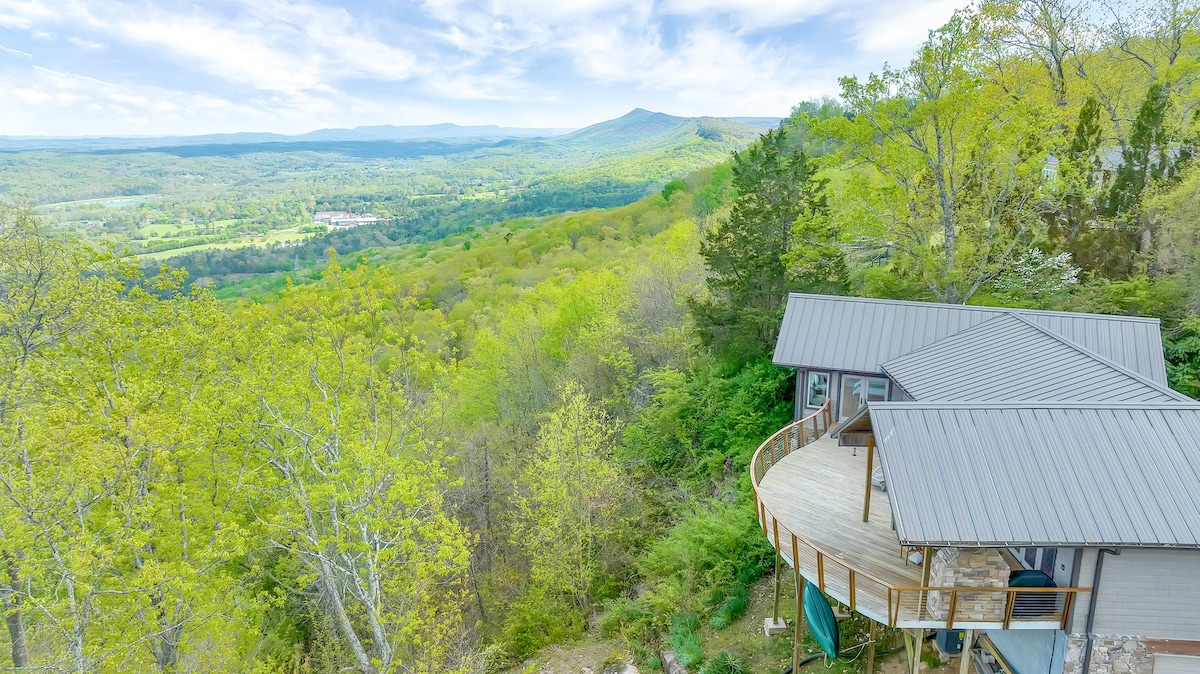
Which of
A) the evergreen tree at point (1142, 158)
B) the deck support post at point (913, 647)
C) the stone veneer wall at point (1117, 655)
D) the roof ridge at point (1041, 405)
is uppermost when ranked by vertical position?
the evergreen tree at point (1142, 158)

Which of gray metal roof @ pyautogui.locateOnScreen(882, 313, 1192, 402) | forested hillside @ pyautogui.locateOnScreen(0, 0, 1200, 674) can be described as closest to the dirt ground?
forested hillside @ pyautogui.locateOnScreen(0, 0, 1200, 674)

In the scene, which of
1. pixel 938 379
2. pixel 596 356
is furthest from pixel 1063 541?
pixel 596 356

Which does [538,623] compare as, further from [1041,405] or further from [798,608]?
[1041,405]

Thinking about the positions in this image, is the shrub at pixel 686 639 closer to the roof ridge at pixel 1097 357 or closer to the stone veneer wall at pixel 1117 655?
the stone veneer wall at pixel 1117 655

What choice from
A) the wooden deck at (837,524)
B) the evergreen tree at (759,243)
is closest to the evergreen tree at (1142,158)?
the evergreen tree at (759,243)

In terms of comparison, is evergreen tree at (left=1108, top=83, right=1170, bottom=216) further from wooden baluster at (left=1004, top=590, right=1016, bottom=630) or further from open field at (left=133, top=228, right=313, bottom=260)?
open field at (left=133, top=228, right=313, bottom=260)
